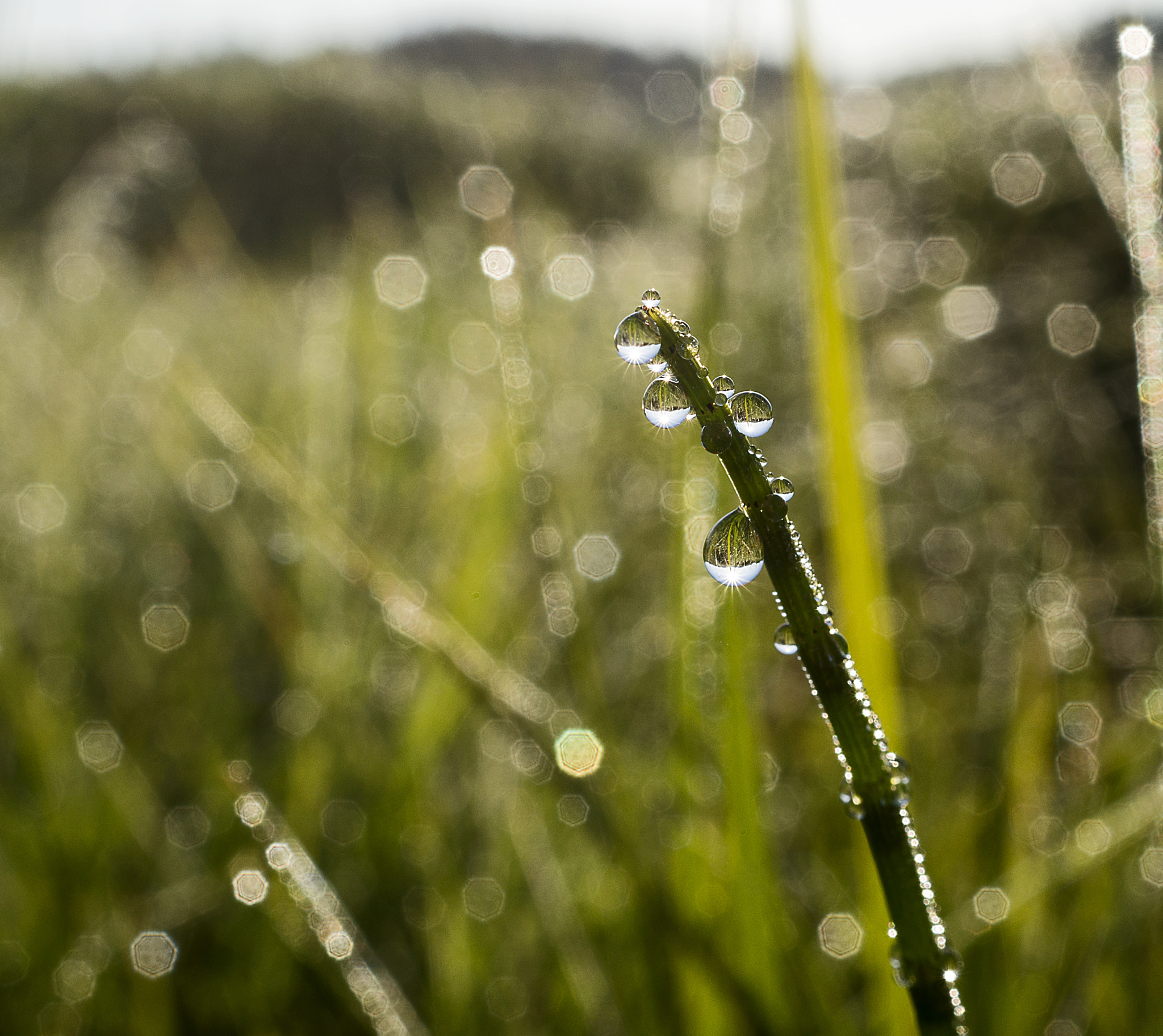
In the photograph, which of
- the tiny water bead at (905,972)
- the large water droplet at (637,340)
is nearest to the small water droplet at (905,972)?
the tiny water bead at (905,972)

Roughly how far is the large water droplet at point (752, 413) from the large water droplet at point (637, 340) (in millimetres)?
18

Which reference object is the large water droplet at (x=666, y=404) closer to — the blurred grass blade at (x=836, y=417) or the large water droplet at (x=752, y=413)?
the large water droplet at (x=752, y=413)

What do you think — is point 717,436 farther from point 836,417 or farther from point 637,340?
point 836,417

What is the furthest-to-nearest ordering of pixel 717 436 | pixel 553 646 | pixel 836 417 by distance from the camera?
pixel 553 646 → pixel 836 417 → pixel 717 436

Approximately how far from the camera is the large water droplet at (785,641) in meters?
0.15

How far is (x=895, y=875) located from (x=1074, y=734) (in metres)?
0.63

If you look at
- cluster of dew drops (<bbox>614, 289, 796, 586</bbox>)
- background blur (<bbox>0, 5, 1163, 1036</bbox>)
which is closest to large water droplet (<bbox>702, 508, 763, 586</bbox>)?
cluster of dew drops (<bbox>614, 289, 796, 586</bbox>)

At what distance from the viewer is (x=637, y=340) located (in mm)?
168

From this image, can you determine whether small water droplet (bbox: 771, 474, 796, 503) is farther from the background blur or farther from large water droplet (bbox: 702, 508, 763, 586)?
the background blur

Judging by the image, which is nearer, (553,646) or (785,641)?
(785,641)

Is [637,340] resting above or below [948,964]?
above

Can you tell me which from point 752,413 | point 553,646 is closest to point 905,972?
point 752,413

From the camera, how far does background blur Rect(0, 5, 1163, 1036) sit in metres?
0.40

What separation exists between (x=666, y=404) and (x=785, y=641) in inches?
1.8
